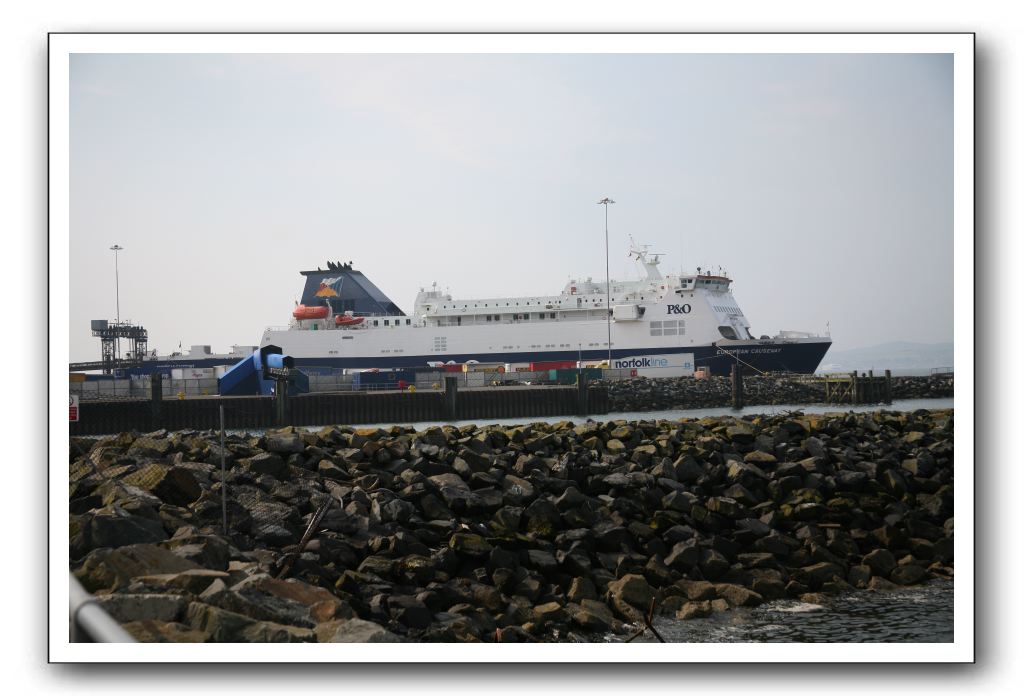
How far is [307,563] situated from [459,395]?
12.5m

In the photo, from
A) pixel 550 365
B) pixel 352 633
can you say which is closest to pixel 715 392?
pixel 550 365

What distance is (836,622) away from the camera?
4328mm

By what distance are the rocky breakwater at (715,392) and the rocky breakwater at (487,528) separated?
462 inches

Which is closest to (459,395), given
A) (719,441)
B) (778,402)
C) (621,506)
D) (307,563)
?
(778,402)

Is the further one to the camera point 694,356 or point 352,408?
point 694,356

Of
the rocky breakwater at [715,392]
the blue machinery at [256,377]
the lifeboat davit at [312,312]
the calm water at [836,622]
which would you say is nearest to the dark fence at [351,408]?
the blue machinery at [256,377]

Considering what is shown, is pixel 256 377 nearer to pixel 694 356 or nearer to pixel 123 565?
pixel 123 565

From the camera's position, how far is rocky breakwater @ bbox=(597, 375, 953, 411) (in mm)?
18844

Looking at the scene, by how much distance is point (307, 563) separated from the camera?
4082 millimetres

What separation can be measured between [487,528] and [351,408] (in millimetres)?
11371

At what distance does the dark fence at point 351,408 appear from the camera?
48.8ft

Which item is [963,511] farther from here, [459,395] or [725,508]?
[459,395]

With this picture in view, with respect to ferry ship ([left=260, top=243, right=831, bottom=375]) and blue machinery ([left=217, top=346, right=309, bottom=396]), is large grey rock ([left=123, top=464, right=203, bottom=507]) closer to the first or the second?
blue machinery ([left=217, top=346, right=309, bottom=396])

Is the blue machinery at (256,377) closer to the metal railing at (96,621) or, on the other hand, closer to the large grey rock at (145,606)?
the large grey rock at (145,606)
